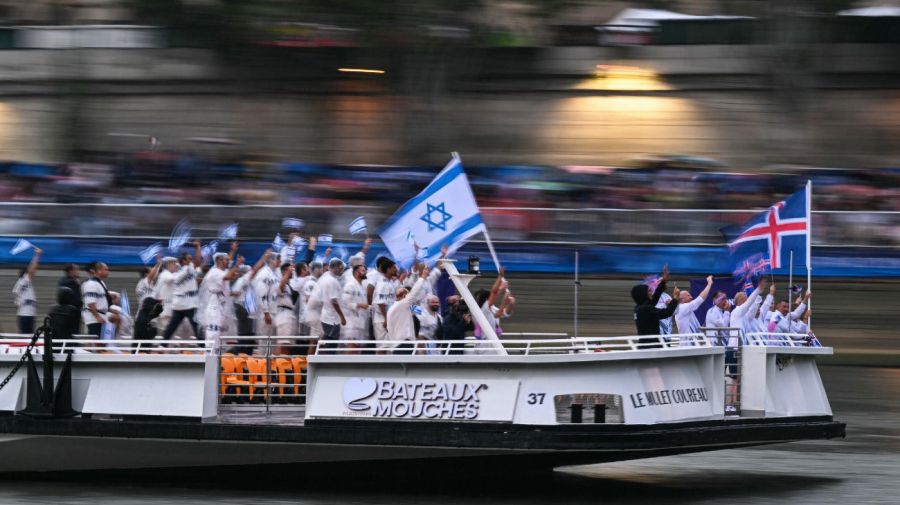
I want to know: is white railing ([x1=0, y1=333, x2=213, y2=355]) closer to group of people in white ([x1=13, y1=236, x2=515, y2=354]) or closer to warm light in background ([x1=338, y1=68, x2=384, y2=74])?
group of people in white ([x1=13, y1=236, x2=515, y2=354])

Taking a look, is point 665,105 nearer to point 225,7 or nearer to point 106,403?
point 225,7

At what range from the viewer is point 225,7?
2973cm

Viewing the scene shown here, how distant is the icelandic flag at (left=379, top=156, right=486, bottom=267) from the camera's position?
1193 centimetres

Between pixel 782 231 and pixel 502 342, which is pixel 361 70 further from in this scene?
pixel 502 342

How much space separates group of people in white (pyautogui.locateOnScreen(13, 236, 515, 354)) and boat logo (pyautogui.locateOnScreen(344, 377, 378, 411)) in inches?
63.4

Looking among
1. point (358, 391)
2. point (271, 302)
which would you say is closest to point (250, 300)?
point (271, 302)

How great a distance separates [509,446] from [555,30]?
20683 mm

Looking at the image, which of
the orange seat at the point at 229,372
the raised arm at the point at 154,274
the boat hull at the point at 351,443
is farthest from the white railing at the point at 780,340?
the raised arm at the point at 154,274

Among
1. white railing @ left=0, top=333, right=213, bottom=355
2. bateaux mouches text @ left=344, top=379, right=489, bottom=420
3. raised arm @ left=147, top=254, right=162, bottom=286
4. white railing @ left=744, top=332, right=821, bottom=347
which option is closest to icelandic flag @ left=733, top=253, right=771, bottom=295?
white railing @ left=744, top=332, right=821, bottom=347

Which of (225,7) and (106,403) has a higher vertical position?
(225,7)

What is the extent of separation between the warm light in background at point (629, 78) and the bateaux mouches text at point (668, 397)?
1964 centimetres

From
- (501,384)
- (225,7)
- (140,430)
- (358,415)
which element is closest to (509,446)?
(501,384)

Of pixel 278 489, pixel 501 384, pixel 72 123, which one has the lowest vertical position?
pixel 278 489

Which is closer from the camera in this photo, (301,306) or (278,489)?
(278,489)
